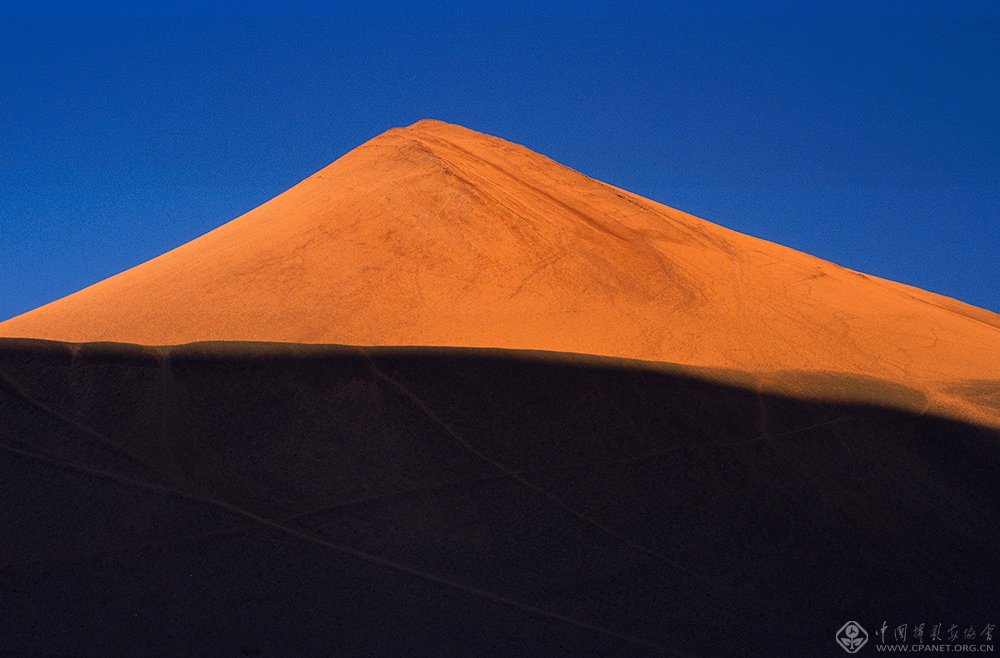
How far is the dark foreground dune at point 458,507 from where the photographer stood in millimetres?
4613

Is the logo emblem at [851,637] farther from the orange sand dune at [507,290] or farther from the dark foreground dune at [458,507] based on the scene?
the orange sand dune at [507,290]

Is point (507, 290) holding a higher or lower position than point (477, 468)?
higher

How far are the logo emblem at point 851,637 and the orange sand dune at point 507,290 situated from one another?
203cm

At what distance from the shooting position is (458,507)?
527 cm

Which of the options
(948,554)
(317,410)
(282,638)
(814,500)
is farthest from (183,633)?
(948,554)

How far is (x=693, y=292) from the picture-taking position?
25.3 feet

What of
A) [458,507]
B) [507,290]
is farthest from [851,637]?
[507,290]

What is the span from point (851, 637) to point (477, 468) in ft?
8.07

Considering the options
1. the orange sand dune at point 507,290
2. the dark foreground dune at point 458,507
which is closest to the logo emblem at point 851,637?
the dark foreground dune at point 458,507

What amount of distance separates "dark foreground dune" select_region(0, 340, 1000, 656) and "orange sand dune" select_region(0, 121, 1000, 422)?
57 cm

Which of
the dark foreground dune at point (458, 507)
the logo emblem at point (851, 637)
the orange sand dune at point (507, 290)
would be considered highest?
the orange sand dune at point (507, 290)

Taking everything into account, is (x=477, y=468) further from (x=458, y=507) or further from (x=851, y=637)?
(x=851, y=637)

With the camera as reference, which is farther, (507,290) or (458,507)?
(507,290)

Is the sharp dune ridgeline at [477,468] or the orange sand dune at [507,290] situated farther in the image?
the orange sand dune at [507,290]
